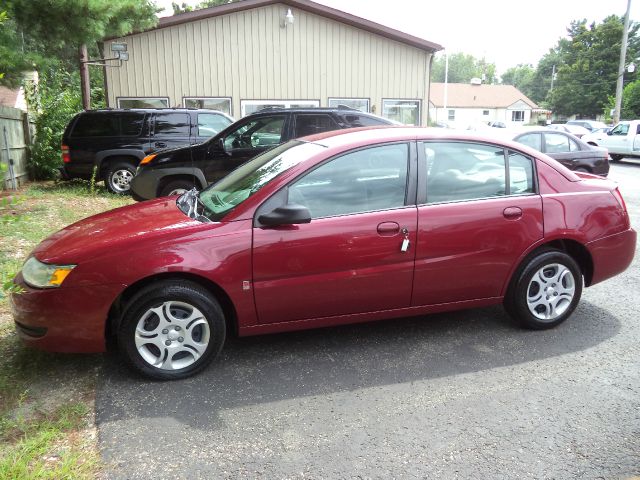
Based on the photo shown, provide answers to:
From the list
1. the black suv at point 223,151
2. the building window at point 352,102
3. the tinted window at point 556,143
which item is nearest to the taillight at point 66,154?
the black suv at point 223,151

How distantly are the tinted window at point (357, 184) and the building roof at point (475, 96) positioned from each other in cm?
6060

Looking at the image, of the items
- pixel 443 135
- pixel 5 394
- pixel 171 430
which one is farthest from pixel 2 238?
pixel 443 135

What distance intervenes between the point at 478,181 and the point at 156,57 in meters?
13.1

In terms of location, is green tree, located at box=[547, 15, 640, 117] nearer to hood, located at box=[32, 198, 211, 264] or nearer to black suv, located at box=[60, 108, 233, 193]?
black suv, located at box=[60, 108, 233, 193]

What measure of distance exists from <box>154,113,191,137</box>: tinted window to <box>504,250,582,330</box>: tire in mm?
8475

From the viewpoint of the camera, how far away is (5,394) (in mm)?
3219

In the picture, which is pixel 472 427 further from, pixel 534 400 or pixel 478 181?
pixel 478 181

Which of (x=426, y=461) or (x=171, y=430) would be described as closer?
(x=426, y=461)

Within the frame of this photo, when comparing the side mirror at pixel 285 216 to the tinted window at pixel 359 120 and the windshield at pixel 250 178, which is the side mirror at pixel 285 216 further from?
the tinted window at pixel 359 120

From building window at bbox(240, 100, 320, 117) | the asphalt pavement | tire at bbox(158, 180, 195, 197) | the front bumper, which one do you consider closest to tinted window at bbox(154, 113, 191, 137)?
tire at bbox(158, 180, 195, 197)

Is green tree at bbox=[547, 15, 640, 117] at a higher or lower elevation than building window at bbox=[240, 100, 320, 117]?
higher

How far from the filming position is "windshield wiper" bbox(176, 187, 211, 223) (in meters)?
3.70

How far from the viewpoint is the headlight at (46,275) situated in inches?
127

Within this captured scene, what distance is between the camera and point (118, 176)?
1088 cm
